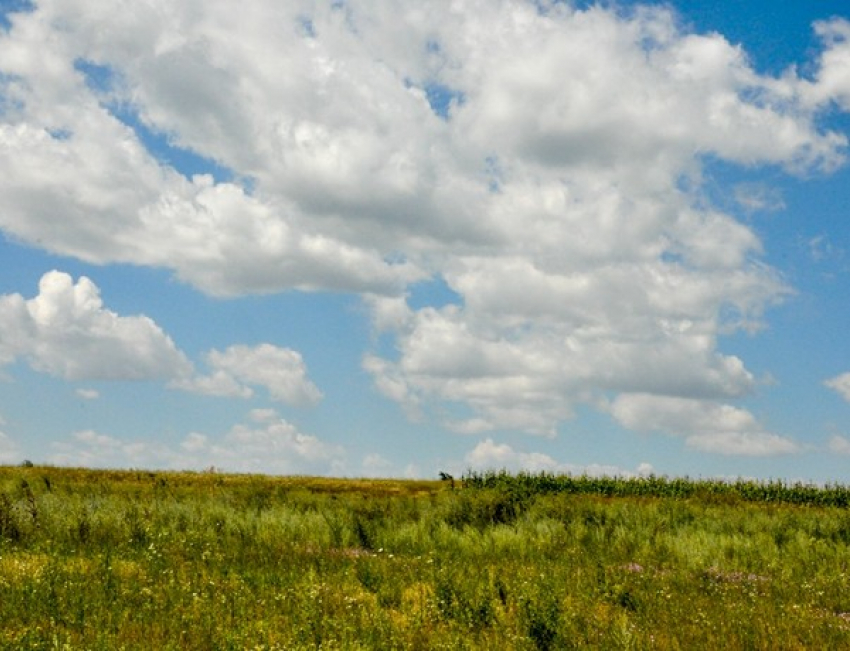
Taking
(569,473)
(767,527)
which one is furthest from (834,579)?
(569,473)

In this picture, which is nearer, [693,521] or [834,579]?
[834,579]

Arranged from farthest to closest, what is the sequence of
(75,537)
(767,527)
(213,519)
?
1. (767,527)
2. (213,519)
3. (75,537)

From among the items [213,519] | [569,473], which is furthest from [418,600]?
[569,473]

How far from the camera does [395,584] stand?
12258 millimetres

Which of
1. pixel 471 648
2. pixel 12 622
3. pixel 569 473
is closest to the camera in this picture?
pixel 471 648

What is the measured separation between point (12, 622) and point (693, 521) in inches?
881

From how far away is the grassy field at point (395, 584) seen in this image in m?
9.31

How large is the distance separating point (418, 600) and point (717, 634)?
4.01 m

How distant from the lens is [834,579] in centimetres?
1504

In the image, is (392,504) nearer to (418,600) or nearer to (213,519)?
(213,519)

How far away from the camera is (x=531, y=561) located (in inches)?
612

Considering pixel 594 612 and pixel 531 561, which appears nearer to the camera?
pixel 594 612

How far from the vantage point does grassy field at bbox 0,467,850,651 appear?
931 centimetres

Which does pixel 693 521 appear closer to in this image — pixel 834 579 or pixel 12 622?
pixel 834 579
